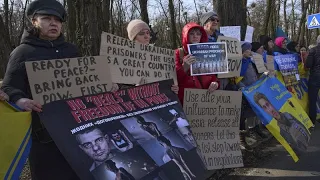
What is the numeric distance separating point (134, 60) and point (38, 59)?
1095 millimetres

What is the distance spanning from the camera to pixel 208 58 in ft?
12.6

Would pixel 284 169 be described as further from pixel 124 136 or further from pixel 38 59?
pixel 38 59

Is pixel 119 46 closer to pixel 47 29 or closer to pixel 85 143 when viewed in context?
pixel 47 29

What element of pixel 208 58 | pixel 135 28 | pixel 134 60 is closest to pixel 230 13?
pixel 208 58

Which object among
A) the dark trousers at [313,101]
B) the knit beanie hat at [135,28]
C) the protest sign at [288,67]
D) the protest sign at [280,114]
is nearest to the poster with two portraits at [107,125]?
the knit beanie hat at [135,28]

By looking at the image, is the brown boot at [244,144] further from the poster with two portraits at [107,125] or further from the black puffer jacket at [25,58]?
the black puffer jacket at [25,58]

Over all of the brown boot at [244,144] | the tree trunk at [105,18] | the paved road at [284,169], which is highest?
the tree trunk at [105,18]

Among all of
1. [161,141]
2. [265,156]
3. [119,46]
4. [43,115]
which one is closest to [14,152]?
[43,115]

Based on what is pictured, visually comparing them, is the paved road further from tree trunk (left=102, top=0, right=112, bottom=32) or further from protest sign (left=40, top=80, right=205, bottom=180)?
tree trunk (left=102, top=0, right=112, bottom=32)

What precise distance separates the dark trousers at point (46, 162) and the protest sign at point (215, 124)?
1.70 m

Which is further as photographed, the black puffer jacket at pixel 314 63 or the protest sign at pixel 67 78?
the black puffer jacket at pixel 314 63

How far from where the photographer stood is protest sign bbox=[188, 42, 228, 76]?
379cm

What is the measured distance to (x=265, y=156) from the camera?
17.6 ft

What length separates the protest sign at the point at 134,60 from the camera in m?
3.18
